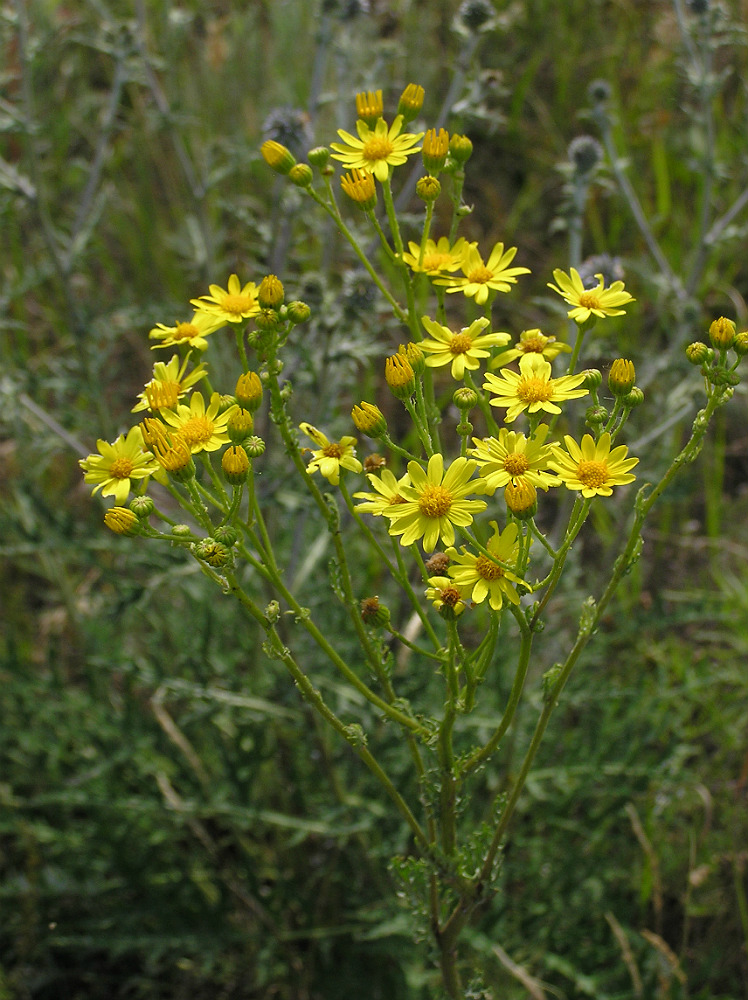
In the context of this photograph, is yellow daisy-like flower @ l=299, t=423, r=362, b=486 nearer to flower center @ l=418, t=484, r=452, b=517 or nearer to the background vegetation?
flower center @ l=418, t=484, r=452, b=517

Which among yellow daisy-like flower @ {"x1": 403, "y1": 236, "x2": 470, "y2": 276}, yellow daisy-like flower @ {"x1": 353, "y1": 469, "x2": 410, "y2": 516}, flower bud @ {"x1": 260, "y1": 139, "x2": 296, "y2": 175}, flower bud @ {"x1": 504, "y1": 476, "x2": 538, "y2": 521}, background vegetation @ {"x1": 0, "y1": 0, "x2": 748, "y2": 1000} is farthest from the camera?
background vegetation @ {"x1": 0, "y1": 0, "x2": 748, "y2": 1000}

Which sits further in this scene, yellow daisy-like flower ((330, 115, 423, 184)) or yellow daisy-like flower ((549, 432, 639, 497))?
yellow daisy-like flower ((330, 115, 423, 184))

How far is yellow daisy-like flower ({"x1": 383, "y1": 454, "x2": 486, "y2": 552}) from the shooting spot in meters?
1.23

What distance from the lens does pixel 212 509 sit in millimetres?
3098

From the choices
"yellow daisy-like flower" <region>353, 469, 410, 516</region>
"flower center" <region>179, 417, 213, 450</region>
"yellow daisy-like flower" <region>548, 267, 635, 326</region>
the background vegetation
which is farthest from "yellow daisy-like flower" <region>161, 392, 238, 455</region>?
the background vegetation

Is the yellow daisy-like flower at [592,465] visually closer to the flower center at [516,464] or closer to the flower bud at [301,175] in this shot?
the flower center at [516,464]

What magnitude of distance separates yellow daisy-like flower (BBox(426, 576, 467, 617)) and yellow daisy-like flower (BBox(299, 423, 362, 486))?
0.22 meters

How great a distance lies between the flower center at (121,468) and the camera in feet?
4.50

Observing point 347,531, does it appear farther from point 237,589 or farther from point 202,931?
point 237,589

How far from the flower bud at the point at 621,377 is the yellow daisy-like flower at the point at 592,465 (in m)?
0.11

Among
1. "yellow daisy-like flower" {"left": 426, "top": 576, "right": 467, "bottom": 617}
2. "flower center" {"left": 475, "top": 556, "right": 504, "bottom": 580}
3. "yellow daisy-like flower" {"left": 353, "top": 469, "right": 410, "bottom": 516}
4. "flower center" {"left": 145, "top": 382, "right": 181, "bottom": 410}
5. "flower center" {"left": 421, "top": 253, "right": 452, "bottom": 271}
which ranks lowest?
"yellow daisy-like flower" {"left": 426, "top": 576, "right": 467, "bottom": 617}

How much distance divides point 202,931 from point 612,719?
158cm

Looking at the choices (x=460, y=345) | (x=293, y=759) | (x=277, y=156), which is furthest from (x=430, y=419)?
(x=293, y=759)

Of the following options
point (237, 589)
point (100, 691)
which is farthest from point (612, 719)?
point (237, 589)
